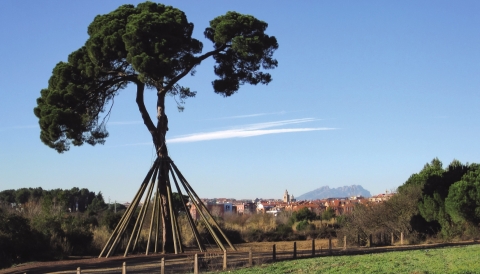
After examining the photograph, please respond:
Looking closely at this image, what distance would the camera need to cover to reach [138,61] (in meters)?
21.3

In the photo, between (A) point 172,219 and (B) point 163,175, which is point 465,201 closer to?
(A) point 172,219

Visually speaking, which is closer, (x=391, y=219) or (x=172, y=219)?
(x=172, y=219)

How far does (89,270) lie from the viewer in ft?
58.5

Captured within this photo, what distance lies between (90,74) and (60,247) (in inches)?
317

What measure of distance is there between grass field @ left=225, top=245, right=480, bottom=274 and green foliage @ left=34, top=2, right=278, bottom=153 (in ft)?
28.2

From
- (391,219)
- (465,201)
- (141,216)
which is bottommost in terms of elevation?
(391,219)

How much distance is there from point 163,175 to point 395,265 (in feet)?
32.8

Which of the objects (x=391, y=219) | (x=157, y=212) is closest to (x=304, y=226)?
(x=391, y=219)

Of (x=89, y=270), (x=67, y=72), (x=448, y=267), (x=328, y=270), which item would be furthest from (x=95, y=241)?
(x=448, y=267)

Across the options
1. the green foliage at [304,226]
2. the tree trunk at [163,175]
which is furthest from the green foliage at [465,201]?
the tree trunk at [163,175]

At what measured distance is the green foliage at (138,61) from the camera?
71.5ft

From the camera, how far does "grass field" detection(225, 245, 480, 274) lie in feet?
53.2

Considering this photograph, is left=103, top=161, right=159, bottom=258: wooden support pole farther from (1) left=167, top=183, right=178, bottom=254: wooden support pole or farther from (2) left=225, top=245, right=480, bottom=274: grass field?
(2) left=225, top=245, right=480, bottom=274: grass field

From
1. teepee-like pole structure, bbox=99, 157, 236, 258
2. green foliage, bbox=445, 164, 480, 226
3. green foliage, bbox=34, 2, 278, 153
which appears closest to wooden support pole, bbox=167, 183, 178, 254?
teepee-like pole structure, bbox=99, 157, 236, 258
